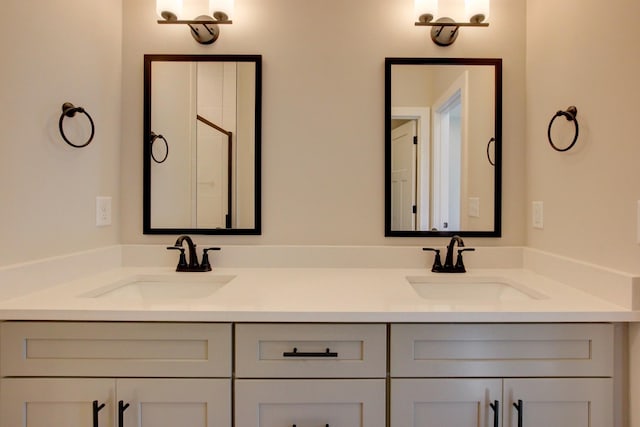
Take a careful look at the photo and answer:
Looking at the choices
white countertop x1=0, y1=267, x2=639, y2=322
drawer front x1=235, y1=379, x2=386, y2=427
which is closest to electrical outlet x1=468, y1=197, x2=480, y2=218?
white countertop x1=0, y1=267, x2=639, y2=322

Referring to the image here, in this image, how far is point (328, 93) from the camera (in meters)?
1.72

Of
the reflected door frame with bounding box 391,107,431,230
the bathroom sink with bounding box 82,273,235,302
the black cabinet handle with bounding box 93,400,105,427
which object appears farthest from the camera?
the reflected door frame with bounding box 391,107,431,230

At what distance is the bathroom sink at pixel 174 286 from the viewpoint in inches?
61.8

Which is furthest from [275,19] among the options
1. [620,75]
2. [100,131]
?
[620,75]

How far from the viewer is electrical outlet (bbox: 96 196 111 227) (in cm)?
158

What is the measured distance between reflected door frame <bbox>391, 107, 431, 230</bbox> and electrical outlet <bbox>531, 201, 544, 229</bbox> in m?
0.45

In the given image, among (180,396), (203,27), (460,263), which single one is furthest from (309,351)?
(203,27)

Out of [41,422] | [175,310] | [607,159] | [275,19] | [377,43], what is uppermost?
[275,19]

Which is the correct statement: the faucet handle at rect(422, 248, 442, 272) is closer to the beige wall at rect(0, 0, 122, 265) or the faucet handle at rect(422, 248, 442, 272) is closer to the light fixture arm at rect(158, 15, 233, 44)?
the light fixture arm at rect(158, 15, 233, 44)

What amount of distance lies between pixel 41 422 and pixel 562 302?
1.63 meters

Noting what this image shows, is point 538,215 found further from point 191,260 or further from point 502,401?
point 191,260

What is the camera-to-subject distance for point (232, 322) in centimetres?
110

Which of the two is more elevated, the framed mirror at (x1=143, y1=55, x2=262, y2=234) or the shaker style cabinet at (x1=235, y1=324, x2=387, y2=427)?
the framed mirror at (x1=143, y1=55, x2=262, y2=234)

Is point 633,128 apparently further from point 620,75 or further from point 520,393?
point 520,393
